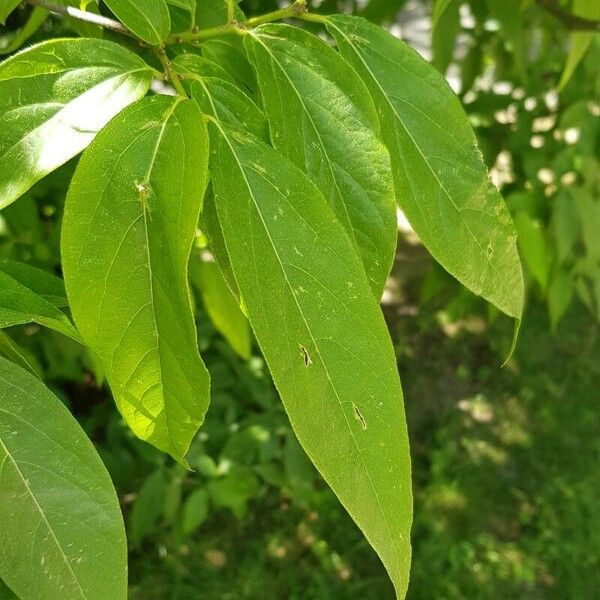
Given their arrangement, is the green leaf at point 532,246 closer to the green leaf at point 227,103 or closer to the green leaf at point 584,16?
the green leaf at point 584,16

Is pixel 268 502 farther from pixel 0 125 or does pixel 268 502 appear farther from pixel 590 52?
pixel 0 125

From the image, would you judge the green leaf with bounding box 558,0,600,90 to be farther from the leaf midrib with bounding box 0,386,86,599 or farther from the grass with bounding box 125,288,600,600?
the grass with bounding box 125,288,600,600

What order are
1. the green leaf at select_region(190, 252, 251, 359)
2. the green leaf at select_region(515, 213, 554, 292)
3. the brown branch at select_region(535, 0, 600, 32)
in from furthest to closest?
the green leaf at select_region(515, 213, 554, 292)
the green leaf at select_region(190, 252, 251, 359)
the brown branch at select_region(535, 0, 600, 32)

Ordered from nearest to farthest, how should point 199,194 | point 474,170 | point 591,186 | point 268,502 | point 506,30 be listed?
point 199,194
point 474,170
point 506,30
point 591,186
point 268,502

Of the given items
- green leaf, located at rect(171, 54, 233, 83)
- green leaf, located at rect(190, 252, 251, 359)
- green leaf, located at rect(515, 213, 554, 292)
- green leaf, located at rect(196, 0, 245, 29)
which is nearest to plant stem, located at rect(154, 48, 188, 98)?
green leaf, located at rect(171, 54, 233, 83)

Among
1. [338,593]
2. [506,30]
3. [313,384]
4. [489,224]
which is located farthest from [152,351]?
[338,593]

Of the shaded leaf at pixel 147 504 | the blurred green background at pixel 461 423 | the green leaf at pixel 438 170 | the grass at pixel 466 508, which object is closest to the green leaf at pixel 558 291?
the blurred green background at pixel 461 423
